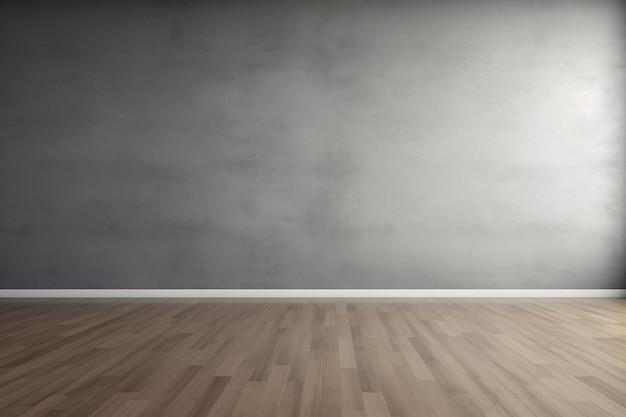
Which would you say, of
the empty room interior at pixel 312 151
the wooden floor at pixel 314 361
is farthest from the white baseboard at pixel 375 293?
the wooden floor at pixel 314 361

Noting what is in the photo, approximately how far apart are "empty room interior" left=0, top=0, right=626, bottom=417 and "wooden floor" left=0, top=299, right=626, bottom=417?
785mm

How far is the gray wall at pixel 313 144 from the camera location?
19.4 feet

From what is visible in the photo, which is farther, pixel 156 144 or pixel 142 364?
pixel 156 144

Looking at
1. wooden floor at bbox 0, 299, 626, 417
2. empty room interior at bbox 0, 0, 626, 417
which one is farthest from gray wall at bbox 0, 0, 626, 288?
wooden floor at bbox 0, 299, 626, 417

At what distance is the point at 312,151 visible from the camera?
598 cm

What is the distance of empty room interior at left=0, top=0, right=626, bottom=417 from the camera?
19.4 feet

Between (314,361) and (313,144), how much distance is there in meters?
3.15

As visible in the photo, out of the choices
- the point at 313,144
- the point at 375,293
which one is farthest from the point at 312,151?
the point at 375,293

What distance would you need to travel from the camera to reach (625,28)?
19.5 ft

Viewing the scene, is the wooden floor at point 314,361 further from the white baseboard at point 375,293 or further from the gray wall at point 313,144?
the gray wall at point 313,144

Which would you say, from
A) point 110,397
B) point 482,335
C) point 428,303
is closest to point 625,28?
point 428,303

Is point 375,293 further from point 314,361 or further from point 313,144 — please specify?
point 314,361

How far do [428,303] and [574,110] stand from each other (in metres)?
2.50

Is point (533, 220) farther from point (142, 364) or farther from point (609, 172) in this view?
point (142, 364)
